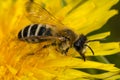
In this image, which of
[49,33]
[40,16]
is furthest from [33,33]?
[40,16]

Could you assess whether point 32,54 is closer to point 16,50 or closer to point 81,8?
point 16,50

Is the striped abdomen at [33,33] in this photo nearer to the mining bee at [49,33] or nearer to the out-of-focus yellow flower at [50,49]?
the mining bee at [49,33]

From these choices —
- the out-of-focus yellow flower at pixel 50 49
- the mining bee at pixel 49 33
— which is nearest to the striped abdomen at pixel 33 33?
the mining bee at pixel 49 33

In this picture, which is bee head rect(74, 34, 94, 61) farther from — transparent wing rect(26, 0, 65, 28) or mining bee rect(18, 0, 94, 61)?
transparent wing rect(26, 0, 65, 28)

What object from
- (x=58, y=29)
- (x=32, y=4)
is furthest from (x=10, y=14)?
(x=58, y=29)

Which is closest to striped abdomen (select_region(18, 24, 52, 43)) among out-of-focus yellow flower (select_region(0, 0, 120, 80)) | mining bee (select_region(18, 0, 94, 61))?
mining bee (select_region(18, 0, 94, 61))

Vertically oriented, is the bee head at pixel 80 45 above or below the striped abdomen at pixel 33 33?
below

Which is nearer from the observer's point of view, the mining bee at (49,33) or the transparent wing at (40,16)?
the mining bee at (49,33)
